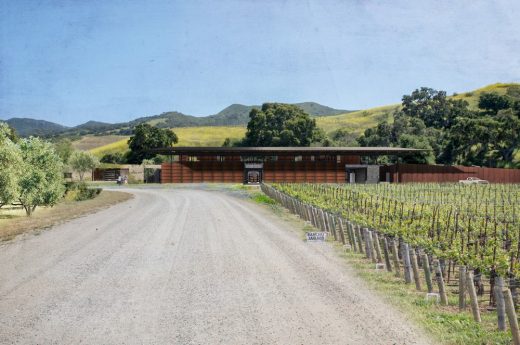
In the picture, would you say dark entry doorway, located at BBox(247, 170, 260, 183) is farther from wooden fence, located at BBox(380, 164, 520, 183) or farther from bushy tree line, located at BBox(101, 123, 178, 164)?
bushy tree line, located at BBox(101, 123, 178, 164)

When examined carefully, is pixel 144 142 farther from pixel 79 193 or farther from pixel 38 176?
pixel 38 176

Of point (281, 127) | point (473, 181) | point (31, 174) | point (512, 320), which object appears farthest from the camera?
point (281, 127)

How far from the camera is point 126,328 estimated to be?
36.4 feet

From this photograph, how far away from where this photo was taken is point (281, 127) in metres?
142

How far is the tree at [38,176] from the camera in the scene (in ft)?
123

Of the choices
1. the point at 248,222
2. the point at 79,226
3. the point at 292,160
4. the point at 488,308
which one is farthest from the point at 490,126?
the point at 488,308

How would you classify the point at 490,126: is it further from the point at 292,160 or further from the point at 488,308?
the point at 488,308

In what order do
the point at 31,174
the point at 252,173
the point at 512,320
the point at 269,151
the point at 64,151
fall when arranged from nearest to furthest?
the point at 512,320, the point at 31,174, the point at 269,151, the point at 252,173, the point at 64,151

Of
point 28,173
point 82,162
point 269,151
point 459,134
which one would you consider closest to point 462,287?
point 28,173

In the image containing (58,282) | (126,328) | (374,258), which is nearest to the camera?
(126,328)

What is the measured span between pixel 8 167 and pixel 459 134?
96.2m

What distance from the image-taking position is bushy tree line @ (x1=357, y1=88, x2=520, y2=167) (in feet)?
344

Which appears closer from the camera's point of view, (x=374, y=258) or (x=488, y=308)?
(x=488, y=308)

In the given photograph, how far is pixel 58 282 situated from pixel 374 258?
35.8 feet
